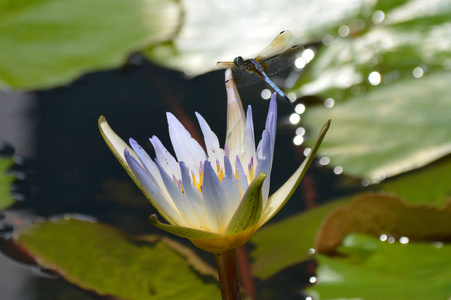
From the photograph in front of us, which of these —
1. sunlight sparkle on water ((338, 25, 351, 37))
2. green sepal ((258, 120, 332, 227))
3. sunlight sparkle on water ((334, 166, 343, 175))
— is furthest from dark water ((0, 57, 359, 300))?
green sepal ((258, 120, 332, 227))

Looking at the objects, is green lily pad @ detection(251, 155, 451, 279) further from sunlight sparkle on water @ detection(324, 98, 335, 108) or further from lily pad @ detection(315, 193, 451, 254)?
sunlight sparkle on water @ detection(324, 98, 335, 108)

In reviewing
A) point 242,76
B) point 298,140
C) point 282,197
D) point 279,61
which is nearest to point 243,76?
point 242,76

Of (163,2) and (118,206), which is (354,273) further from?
(163,2)

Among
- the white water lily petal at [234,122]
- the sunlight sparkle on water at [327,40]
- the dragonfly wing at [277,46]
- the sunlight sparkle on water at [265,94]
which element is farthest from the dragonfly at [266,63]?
the sunlight sparkle on water at [327,40]

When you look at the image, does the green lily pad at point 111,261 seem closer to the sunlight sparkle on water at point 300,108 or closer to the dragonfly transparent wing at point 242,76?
the dragonfly transparent wing at point 242,76

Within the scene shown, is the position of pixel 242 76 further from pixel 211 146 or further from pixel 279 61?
pixel 211 146

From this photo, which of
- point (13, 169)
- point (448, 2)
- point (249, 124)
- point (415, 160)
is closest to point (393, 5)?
point (448, 2)
